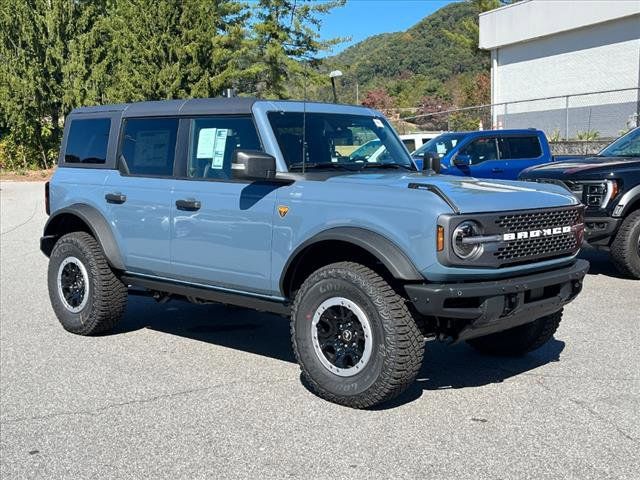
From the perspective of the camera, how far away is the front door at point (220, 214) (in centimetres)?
516

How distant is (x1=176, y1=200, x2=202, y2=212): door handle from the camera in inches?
218

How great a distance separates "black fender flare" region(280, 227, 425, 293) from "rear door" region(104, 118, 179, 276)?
1559mm

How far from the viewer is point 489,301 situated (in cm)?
432

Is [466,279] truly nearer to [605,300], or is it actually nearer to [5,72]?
[605,300]

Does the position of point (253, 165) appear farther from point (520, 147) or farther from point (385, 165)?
point (520, 147)

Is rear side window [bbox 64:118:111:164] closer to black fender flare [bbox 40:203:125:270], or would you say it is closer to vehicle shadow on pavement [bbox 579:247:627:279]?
black fender flare [bbox 40:203:125:270]

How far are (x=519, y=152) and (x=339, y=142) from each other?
9.32m

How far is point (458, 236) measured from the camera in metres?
4.26

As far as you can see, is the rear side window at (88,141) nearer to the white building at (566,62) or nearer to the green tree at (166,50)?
the white building at (566,62)

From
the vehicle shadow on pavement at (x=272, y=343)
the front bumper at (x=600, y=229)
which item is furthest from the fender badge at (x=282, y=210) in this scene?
the front bumper at (x=600, y=229)

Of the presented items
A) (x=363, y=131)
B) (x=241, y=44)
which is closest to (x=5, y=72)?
(x=241, y=44)

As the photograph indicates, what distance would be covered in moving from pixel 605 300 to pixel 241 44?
95.3 ft

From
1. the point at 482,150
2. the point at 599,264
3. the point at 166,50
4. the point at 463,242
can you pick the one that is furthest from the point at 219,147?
the point at 166,50

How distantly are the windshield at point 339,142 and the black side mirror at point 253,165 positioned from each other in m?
0.30
